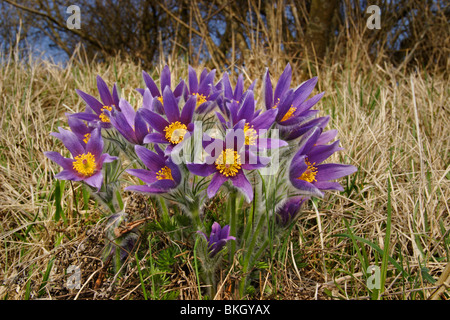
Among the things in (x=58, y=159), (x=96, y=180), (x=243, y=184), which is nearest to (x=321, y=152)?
(x=243, y=184)

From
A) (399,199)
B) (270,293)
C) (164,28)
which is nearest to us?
(270,293)

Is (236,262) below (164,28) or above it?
below

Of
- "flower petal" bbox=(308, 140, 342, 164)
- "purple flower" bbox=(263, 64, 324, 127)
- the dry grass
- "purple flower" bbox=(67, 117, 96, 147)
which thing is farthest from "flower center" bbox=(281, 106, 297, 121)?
"purple flower" bbox=(67, 117, 96, 147)

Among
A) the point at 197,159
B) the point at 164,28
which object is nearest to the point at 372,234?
the point at 197,159

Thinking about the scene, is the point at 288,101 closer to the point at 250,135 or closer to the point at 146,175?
the point at 250,135

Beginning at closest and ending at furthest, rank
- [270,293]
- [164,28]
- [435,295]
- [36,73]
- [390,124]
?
[435,295] < [270,293] < [390,124] < [36,73] < [164,28]
